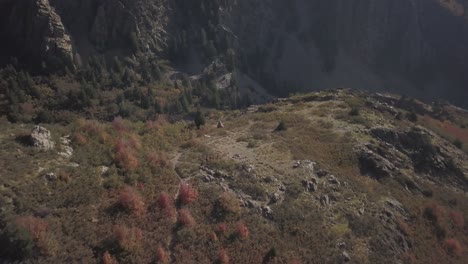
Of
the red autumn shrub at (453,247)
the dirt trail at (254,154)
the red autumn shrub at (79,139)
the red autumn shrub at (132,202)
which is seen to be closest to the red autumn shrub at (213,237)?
the red autumn shrub at (132,202)

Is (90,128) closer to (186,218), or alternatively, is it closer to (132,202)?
(132,202)

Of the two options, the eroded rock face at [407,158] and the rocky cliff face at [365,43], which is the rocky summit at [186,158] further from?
the rocky cliff face at [365,43]

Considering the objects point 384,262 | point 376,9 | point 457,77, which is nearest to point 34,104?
point 384,262

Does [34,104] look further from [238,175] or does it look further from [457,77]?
[457,77]

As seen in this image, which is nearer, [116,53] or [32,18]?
[32,18]

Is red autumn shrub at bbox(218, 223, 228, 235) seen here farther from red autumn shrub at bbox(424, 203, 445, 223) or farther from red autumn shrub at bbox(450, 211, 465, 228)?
red autumn shrub at bbox(450, 211, 465, 228)

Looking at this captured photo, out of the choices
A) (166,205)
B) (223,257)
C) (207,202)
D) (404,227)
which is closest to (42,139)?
(166,205)
